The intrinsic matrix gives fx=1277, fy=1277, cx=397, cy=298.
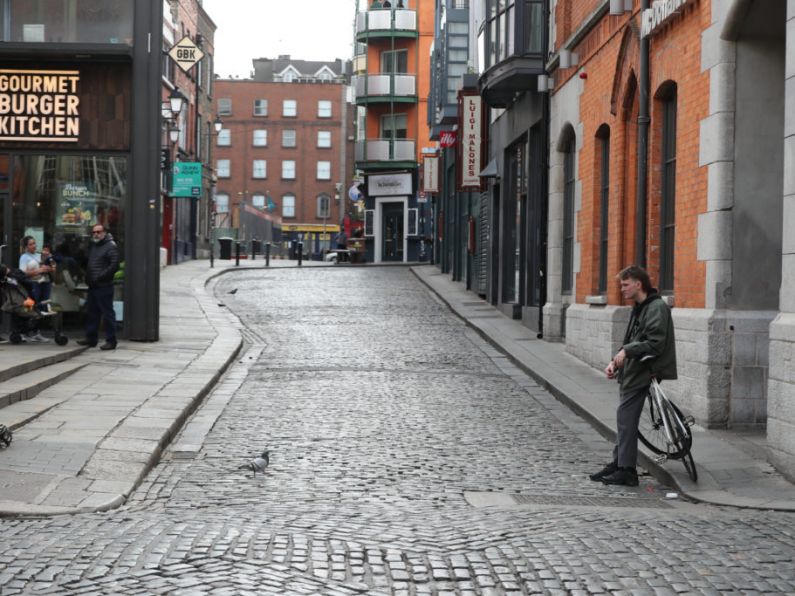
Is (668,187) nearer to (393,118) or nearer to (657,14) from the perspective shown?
(657,14)

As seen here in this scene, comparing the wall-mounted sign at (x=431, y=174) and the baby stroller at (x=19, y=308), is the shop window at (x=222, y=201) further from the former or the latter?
the baby stroller at (x=19, y=308)

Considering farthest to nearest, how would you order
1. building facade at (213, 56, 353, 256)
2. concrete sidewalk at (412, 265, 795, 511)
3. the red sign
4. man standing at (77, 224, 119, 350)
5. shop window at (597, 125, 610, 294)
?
building facade at (213, 56, 353, 256) < the red sign < shop window at (597, 125, 610, 294) < man standing at (77, 224, 119, 350) < concrete sidewalk at (412, 265, 795, 511)

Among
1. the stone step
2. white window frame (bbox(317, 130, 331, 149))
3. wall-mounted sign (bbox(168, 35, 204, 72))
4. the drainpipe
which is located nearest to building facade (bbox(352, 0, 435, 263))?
wall-mounted sign (bbox(168, 35, 204, 72))

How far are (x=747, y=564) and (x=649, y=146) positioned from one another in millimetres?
9301

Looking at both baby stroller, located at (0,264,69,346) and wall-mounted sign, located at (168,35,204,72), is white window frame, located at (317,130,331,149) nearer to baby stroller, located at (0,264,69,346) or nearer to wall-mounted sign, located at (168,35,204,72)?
wall-mounted sign, located at (168,35,204,72)

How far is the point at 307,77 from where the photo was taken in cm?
10712

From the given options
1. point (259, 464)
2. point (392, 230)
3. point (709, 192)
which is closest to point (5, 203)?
point (259, 464)

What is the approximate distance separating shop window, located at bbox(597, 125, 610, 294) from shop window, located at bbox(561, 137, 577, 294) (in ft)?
7.29

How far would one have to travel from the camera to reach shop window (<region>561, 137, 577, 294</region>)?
21.1 m

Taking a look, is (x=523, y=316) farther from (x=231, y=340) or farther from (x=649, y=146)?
(x=649, y=146)


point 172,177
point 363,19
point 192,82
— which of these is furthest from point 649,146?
point 363,19

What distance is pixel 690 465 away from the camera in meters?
9.54

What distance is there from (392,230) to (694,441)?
161 ft

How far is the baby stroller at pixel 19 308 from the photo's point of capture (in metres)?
17.1
